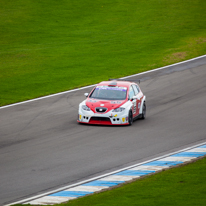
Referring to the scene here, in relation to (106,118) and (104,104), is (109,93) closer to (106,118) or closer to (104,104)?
(104,104)

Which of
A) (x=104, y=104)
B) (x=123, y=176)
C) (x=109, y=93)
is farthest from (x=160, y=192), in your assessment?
(x=109, y=93)

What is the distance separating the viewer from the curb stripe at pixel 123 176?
9.80 meters

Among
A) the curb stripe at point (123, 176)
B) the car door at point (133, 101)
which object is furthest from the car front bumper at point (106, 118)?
the curb stripe at point (123, 176)

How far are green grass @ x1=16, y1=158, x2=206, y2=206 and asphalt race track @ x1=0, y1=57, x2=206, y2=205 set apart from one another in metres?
1.40

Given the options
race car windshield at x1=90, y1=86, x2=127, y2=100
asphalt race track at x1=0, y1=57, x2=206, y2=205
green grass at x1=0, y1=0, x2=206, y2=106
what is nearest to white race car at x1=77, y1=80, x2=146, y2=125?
race car windshield at x1=90, y1=86, x2=127, y2=100

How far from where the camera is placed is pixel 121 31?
140 feet

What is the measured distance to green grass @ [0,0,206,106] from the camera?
28344 millimetres

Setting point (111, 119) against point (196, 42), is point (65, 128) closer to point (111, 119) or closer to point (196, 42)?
point (111, 119)

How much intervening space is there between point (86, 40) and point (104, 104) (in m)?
22.6

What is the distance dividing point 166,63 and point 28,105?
43.0 ft

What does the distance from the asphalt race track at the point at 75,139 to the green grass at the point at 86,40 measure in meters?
3.59

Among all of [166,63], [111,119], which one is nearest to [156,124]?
[111,119]

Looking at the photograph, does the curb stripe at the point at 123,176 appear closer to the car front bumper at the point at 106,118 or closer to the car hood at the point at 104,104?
the car front bumper at the point at 106,118

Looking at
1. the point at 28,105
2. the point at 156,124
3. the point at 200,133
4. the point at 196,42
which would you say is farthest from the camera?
the point at 196,42
